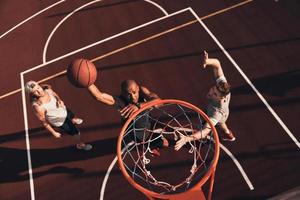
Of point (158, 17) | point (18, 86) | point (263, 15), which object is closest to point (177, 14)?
point (158, 17)

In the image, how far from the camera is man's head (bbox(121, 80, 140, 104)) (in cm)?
623

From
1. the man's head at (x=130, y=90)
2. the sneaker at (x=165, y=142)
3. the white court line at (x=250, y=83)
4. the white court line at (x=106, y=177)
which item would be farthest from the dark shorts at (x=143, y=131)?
the white court line at (x=250, y=83)

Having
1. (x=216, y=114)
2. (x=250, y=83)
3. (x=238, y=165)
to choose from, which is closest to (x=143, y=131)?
(x=216, y=114)

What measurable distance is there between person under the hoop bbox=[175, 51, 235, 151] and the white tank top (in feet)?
8.56

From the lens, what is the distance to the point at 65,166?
8.56 metres

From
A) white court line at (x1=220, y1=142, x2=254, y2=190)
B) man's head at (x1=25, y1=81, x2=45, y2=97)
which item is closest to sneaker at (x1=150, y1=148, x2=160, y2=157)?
white court line at (x1=220, y1=142, x2=254, y2=190)

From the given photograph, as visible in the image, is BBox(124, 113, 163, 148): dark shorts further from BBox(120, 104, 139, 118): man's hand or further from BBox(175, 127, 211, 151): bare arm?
BBox(120, 104, 139, 118): man's hand

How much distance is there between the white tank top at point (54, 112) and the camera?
7266 mm

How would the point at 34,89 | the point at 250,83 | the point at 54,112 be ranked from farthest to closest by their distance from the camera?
1. the point at 250,83
2. the point at 54,112
3. the point at 34,89

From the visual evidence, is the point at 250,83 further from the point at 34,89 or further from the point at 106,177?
the point at 34,89

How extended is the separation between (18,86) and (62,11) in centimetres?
345

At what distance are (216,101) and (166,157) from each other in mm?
2108

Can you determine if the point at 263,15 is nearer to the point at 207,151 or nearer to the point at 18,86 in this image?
the point at 207,151

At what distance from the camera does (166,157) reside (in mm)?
8258
